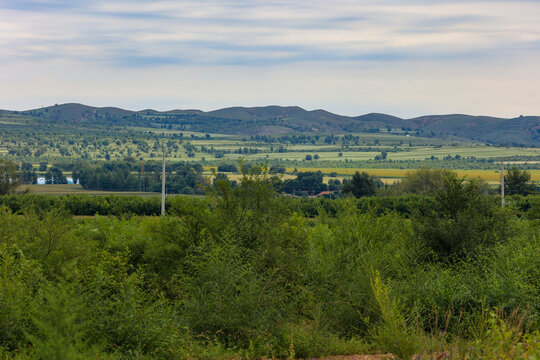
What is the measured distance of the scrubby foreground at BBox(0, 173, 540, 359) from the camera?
8.12 metres

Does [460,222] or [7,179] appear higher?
[460,222]

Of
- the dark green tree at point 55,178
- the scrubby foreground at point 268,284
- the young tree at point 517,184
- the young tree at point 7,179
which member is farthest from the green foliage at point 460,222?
the dark green tree at point 55,178

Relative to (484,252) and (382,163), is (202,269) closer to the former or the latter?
(484,252)

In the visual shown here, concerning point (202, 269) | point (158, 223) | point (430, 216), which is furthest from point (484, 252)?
point (158, 223)

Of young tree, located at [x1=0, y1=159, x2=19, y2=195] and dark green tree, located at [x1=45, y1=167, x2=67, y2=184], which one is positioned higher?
young tree, located at [x1=0, y1=159, x2=19, y2=195]

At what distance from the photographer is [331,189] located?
8606 cm

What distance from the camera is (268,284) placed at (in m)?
10.8

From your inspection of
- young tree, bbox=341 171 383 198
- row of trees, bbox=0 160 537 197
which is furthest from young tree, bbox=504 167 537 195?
young tree, bbox=341 171 383 198

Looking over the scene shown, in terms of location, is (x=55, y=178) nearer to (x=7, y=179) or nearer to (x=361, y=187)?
(x=7, y=179)

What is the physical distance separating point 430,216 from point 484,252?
183 centimetres

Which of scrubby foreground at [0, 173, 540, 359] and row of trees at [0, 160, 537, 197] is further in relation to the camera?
row of trees at [0, 160, 537, 197]

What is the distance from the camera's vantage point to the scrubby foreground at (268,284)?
26.7ft

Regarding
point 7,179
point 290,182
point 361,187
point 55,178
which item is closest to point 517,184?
point 361,187

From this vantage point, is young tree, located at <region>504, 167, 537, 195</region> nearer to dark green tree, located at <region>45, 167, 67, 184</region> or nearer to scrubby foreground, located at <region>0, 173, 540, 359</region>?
scrubby foreground, located at <region>0, 173, 540, 359</region>
